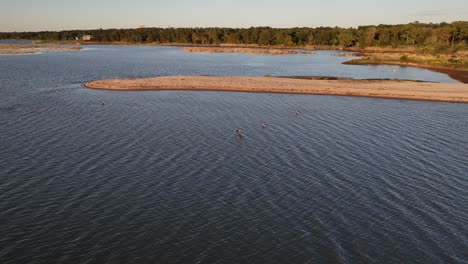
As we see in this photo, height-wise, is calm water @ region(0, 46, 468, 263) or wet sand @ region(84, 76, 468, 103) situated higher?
wet sand @ region(84, 76, 468, 103)

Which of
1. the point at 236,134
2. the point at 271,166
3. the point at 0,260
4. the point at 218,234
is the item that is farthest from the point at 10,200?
the point at 236,134

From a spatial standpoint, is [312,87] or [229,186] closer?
[229,186]

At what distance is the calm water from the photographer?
20609mm

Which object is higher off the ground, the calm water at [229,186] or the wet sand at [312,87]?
the wet sand at [312,87]

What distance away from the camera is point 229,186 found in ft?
92.8

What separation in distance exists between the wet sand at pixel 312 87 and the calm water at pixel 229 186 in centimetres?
1536

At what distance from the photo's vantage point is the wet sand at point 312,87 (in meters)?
67.4

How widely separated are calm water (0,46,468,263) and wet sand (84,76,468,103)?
15357mm

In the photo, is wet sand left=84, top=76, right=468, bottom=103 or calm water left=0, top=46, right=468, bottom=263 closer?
calm water left=0, top=46, right=468, bottom=263

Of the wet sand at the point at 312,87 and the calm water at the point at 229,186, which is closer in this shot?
the calm water at the point at 229,186

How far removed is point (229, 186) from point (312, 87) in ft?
161

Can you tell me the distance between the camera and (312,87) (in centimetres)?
7312

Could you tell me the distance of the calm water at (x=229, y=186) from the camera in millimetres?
20609

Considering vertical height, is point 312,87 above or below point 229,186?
above
